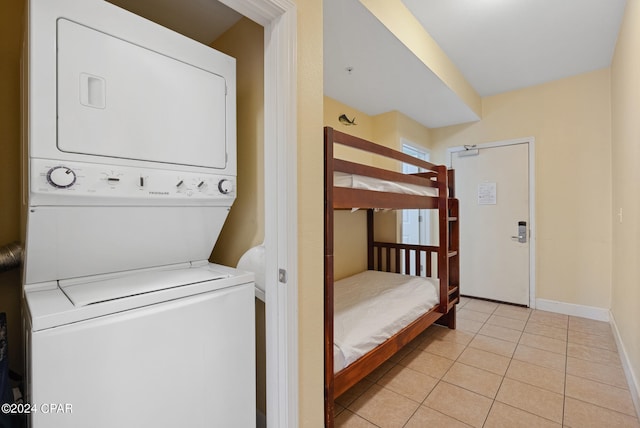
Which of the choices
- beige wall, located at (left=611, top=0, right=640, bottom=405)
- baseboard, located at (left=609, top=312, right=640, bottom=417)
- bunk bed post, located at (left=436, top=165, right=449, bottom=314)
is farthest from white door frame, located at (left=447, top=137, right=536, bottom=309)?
bunk bed post, located at (left=436, top=165, right=449, bottom=314)

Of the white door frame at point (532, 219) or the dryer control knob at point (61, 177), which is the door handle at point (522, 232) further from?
the dryer control knob at point (61, 177)

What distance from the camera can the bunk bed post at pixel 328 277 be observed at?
1.41 m

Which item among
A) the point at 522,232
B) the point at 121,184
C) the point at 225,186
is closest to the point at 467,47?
the point at 522,232

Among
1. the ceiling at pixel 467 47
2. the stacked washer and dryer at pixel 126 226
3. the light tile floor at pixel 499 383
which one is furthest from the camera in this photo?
the ceiling at pixel 467 47

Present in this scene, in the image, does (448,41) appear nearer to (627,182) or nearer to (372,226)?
(627,182)

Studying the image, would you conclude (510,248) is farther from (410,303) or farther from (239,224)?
(239,224)

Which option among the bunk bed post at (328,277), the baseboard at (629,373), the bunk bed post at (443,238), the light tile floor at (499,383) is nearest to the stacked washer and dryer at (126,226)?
the bunk bed post at (328,277)

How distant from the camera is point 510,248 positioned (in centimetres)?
345

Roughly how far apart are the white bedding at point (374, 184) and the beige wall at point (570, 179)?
71.3 inches

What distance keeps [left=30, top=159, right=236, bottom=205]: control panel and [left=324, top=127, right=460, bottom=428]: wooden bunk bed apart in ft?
1.74

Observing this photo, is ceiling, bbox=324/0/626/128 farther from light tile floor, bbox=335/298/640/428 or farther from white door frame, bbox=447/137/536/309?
light tile floor, bbox=335/298/640/428

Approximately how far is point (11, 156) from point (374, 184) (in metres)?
1.75

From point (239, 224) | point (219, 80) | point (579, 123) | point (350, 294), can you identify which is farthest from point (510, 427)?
point (579, 123)

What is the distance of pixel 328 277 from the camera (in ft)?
4.65
